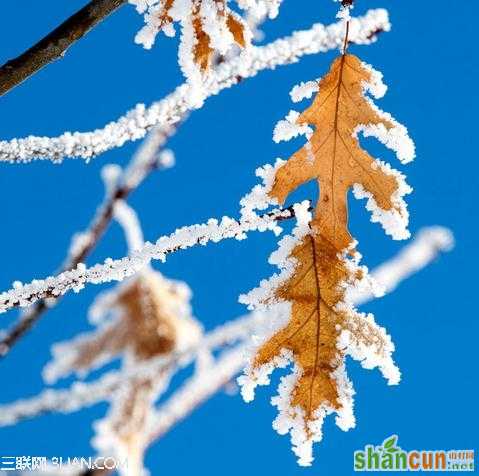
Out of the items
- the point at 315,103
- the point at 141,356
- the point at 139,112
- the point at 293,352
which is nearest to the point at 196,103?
the point at 139,112

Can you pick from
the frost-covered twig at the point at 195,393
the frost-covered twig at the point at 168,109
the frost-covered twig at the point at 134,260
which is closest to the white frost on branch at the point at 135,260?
the frost-covered twig at the point at 134,260

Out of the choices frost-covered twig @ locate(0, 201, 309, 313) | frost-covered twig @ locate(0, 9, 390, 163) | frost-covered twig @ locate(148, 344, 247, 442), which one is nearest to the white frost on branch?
frost-covered twig @ locate(0, 201, 309, 313)

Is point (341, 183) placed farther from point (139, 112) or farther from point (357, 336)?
point (139, 112)

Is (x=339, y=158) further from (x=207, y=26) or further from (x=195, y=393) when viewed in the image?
(x=195, y=393)

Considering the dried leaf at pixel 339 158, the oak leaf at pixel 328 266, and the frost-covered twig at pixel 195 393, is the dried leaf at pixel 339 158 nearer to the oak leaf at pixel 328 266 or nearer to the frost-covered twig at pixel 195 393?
the oak leaf at pixel 328 266

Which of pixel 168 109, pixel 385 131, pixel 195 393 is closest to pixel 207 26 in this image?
pixel 168 109

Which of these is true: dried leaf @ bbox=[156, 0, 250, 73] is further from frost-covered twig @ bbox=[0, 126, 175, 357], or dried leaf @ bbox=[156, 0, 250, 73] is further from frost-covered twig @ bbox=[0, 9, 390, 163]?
frost-covered twig @ bbox=[0, 126, 175, 357]
